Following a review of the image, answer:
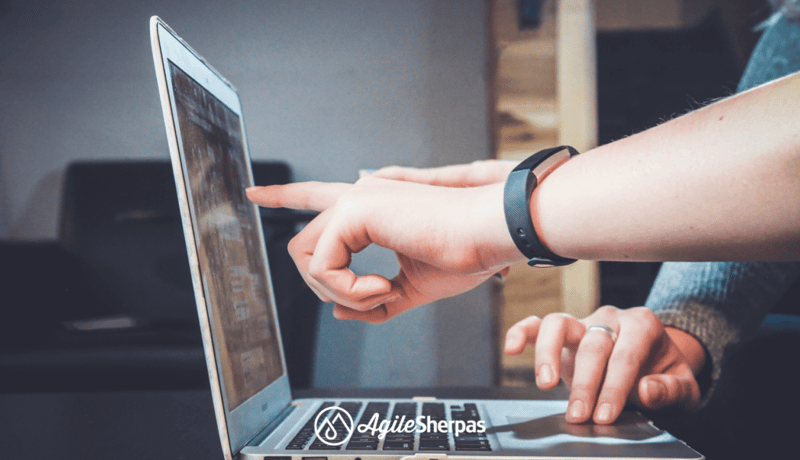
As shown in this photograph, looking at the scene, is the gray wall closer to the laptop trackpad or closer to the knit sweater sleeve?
the knit sweater sleeve

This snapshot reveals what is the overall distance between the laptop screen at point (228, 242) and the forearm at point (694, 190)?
0.30 metres

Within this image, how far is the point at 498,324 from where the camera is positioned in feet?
5.87

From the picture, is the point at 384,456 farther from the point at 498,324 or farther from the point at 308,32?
the point at 308,32

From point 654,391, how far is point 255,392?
42cm

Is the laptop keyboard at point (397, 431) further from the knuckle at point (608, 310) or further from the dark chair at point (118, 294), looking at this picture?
the dark chair at point (118, 294)

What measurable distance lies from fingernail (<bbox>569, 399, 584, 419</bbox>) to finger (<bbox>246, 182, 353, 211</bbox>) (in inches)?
13.0

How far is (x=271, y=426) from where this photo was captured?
1.58 feet

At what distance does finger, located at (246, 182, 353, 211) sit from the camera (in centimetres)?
51

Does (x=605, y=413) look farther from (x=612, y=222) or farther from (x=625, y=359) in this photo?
(x=612, y=222)

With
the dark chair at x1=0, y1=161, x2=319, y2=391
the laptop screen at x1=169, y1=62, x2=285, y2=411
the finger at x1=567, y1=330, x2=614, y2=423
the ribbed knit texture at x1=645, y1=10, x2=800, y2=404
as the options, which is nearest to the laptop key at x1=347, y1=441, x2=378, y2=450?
the laptop screen at x1=169, y1=62, x2=285, y2=411

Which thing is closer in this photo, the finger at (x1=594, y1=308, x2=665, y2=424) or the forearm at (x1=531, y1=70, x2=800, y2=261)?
the forearm at (x1=531, y1=70, x2=800, y2=261)

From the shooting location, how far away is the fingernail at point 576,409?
470 millimetres

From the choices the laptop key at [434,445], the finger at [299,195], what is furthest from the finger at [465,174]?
the laptop key at [434,445]

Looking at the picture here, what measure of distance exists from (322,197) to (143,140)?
6.38 feet
